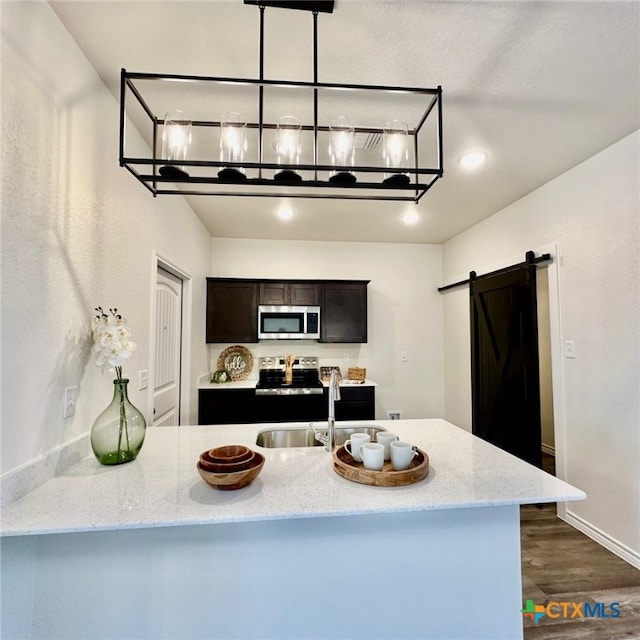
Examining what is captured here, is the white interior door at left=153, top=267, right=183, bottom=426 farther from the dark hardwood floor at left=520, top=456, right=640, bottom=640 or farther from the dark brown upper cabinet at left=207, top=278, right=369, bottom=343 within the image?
the dark hardwood floor at left=520, top=456, right=640, bottom=640

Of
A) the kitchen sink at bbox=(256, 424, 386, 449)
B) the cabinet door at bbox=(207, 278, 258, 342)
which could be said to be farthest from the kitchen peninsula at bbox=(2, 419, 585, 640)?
the cabinet door at bbox=(207, 278, 258, 342)

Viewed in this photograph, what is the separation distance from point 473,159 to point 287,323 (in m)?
2.55

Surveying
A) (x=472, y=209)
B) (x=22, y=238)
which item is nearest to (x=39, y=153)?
(x=22, y=238)

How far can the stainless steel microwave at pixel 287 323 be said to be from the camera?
Result: 13.2 ft

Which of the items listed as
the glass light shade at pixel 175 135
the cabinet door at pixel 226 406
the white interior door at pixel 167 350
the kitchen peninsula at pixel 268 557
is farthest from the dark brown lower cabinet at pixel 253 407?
the glass light shade at pixel 175 135

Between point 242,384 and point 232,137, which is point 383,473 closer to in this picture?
point 232,137

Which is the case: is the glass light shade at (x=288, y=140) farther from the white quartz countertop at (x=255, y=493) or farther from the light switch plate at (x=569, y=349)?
the light switch plate at (x=569, y=349)

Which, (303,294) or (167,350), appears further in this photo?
(303,294)

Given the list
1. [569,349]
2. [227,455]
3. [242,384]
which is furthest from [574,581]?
[242,384]

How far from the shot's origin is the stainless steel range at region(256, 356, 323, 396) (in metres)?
3.83

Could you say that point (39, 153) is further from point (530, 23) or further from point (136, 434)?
point (530, 23)

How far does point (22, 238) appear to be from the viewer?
118cm

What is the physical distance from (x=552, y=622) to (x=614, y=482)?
101 centimetres

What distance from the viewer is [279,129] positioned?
134 cm
